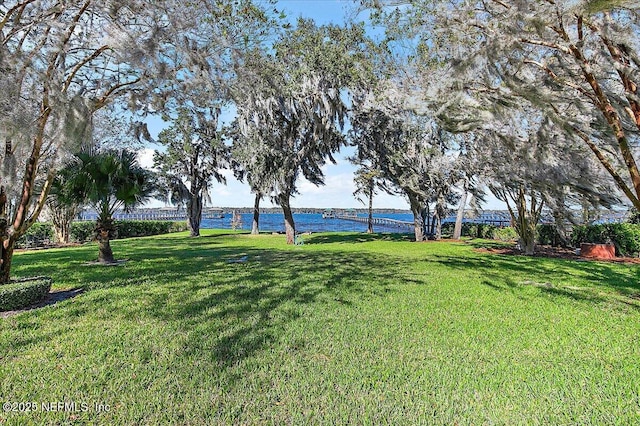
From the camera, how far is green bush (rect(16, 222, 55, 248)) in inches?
630

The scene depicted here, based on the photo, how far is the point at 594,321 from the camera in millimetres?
4551

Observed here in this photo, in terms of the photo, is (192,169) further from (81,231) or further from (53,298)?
(53,298)

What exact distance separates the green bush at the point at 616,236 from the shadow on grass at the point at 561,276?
2925 mm

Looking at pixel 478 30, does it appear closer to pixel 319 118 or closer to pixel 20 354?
pixel 20 354

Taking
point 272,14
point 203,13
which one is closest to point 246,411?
point 203,13

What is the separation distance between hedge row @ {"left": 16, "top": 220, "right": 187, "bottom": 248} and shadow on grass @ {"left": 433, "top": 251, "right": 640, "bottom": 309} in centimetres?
1508

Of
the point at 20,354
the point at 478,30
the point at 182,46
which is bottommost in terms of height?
the point at 20,354

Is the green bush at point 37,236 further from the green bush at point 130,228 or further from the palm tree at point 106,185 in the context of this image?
the palm tree at point 106,185

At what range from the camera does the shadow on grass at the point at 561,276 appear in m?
6.23

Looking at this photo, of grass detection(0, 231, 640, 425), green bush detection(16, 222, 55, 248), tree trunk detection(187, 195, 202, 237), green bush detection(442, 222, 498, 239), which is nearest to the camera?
grass detection(0, 231, 640, 425)

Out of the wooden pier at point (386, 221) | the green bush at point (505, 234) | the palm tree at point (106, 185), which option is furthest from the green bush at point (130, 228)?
the wooden pier at point (386, 221)

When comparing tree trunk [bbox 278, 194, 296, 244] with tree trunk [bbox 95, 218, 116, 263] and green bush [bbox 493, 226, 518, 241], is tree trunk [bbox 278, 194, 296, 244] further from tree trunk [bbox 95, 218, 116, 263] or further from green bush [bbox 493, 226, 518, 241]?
green bush [bbox 493, 226, 518, 241]

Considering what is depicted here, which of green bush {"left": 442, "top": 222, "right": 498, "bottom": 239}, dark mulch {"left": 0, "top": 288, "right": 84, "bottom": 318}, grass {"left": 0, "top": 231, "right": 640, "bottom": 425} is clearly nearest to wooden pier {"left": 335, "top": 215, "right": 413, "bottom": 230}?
green bush {"left": 442, "top": 222, "right": 498, "bottom": 239}

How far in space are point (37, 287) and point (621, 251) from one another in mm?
16514
